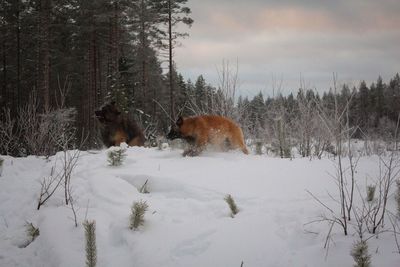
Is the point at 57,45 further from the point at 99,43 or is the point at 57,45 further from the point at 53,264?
the point at 53,264

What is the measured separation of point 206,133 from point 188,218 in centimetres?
303

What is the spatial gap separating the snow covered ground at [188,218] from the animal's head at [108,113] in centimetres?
316

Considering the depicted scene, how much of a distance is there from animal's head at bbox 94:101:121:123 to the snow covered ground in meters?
3.16

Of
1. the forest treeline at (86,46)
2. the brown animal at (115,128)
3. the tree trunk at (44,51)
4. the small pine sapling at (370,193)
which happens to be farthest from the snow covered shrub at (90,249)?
the forest treeline at (86,46)

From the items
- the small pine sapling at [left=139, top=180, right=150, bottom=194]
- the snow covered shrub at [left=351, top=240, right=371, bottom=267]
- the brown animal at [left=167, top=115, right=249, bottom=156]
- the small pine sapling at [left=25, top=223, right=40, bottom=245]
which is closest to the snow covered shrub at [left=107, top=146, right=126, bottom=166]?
the small pine sapling at [left=139, top=180, right=150, bottom=194]

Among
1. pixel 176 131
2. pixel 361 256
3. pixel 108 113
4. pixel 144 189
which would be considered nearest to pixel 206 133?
pixel 176 131

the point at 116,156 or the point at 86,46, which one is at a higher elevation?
the point at 86,46

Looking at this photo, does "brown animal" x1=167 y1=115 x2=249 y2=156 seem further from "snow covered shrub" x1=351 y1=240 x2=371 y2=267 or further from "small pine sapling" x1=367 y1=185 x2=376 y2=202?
"snow covered shrub" x1=351 y1=240 x2=371 y2=267

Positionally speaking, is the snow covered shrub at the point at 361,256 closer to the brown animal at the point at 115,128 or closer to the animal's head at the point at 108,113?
the brown animal at the point at 115,128

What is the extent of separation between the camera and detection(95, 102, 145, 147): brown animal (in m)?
8.01

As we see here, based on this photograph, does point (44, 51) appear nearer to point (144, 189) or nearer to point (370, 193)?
point (144, 189)

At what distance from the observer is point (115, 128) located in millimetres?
8141

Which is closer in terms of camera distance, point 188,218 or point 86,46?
point 188,218

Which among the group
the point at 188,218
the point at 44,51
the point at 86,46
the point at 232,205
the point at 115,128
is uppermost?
the point at 86,46
